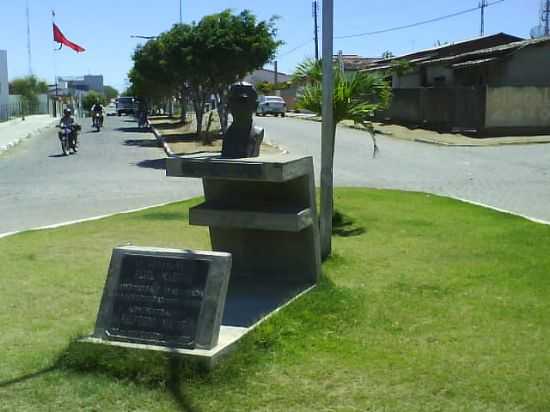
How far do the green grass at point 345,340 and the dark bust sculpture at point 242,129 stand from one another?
130cm

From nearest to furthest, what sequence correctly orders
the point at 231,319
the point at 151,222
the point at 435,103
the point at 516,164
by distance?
the point at 231,319 < the point at 151,222 < the point at 516,164 < the point at 435,103

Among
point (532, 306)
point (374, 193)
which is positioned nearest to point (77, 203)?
point (374, 193)

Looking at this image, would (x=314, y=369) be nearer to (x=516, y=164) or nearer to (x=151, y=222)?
(x=151, y=222)

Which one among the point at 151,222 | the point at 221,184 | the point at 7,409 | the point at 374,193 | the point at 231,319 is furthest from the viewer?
the point at 374,193

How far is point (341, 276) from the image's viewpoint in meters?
7.06

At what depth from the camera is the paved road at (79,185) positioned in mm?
12141

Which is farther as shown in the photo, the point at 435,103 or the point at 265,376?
the point at 435,103

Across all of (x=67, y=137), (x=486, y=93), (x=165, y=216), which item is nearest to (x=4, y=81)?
(x=67, y=137)

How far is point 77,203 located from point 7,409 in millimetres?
9200

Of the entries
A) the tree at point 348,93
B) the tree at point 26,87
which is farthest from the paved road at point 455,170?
the tree at point 26,87

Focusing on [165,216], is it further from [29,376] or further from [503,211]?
[29,376]

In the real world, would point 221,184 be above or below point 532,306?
above

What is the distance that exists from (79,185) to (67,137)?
941 centimetres

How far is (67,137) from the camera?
81.4ft
